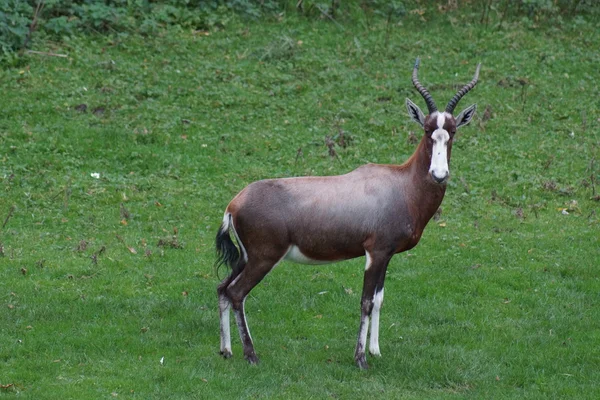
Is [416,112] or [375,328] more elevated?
[416,112]

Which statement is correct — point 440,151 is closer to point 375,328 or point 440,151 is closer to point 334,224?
point 334,224

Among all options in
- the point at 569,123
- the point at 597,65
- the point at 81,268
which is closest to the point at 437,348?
the point at 81,268

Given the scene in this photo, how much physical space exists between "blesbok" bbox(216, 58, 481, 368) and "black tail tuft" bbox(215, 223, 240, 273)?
10 mm

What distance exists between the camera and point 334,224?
9.63 m

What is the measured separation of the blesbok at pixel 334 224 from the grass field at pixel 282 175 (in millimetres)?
594

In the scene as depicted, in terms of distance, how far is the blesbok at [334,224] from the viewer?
955 centimetres

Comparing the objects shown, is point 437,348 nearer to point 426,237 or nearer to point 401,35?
point 426,237

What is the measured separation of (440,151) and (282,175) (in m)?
6.34

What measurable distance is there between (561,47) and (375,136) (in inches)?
240

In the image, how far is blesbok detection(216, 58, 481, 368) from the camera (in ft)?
31.3

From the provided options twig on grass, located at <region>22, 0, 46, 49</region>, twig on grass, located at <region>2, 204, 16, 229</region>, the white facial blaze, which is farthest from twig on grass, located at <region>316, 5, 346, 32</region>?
the white facial blaze

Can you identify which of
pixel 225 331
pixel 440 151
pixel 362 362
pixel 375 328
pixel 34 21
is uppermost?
pixel 440 151

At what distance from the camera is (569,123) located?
1777cm

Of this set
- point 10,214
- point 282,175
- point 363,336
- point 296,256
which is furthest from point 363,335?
point 282,175
